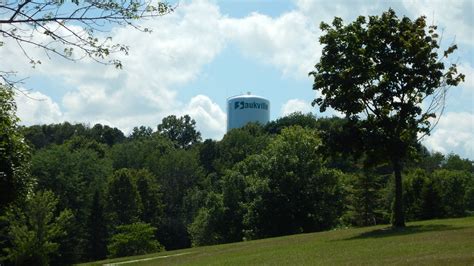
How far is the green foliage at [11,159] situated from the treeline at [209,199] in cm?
1945

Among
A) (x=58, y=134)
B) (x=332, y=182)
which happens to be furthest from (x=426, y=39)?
(x=58, y=134)

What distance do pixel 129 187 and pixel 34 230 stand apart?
1166 inches

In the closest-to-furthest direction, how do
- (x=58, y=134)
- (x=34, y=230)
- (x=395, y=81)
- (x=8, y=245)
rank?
1. (x=395, y=81)
2. (x=34, y=230)
3. (x=8, y=245)
4. (x=58, y=134)

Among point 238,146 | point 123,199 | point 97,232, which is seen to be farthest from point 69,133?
point 97,232

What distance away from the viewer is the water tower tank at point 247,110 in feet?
394

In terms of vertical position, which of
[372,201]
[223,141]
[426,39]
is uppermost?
[223,141]

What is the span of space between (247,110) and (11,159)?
349ft

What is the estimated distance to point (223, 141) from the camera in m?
102

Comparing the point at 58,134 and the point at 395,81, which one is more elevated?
the point at 58,134

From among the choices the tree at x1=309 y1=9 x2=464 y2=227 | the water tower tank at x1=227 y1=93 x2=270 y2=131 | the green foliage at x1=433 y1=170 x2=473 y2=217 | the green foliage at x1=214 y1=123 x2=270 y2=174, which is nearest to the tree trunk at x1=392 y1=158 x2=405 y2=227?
the tree at x1=309 y1=9 x2=464 y2=227

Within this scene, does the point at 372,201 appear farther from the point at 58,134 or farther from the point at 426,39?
the point at 58,134

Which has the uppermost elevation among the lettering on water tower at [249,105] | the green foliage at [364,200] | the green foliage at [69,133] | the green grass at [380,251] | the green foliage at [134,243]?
the lettering on water tower at [249,105]

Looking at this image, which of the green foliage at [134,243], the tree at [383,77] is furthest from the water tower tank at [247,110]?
the tree at [383,77]

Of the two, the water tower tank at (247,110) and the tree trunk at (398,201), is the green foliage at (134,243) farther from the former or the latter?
the water tower tank at (247,110)
